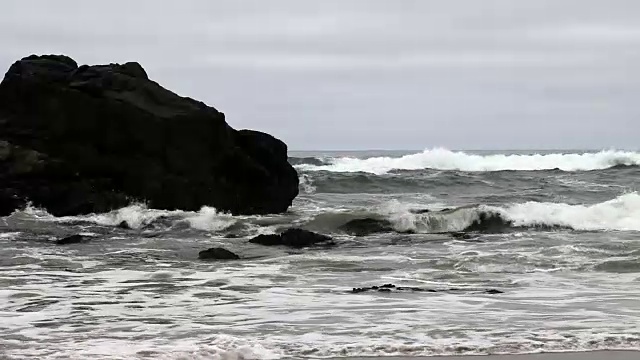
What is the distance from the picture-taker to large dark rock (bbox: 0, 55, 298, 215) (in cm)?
1678

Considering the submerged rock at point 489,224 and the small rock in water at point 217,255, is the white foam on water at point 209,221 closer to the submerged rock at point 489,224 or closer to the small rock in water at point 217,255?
the small rock in water at point 217,255

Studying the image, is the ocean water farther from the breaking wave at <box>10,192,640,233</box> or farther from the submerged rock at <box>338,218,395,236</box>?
the submerged rock at <box>338,218,395,236</box>

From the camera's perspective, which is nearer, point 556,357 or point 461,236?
point 556,357

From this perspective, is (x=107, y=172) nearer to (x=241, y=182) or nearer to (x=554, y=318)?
(x=241, y=182)

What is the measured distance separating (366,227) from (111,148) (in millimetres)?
6205

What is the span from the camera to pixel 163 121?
17.8m

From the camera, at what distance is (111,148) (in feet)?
57.3

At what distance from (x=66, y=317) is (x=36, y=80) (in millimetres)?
12082

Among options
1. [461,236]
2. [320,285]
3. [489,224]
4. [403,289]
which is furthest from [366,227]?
[403,289]

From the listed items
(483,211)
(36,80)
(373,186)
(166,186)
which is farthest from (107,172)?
(373,186)

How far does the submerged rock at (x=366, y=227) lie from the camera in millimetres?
15172

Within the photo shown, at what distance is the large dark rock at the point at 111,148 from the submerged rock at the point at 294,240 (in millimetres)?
5047

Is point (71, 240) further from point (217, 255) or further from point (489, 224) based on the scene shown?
point (489, 224)

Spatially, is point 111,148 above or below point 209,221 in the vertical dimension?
above
